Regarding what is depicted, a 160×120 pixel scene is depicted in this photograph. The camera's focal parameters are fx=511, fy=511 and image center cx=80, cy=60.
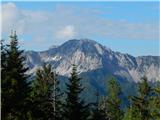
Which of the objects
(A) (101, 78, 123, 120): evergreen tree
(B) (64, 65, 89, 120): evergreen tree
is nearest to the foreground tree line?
(B) (64, 65, 89, 120): evergreen tree

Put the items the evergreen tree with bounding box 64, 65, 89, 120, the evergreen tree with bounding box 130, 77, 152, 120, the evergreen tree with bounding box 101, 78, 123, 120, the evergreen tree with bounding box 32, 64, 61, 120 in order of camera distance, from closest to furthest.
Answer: the evergreen tree with bounding box 32, 64, 61, 120, the evergreen tree with bounding box 64, 65, 89, 120, the evergreen tree with bounding box 130, 77, 152, 120, the evergreen tree with bounding box 101, 78, 123, 120

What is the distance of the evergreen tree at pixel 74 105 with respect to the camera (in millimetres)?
52062

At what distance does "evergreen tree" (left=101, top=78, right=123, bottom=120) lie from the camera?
351 feet

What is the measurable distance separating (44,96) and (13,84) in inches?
480

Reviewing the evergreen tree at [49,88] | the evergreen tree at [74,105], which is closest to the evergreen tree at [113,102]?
the evergreen tree at [49,88]

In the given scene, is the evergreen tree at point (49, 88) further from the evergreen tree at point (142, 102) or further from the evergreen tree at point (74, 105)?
the evergreen tree at point (142, 102)

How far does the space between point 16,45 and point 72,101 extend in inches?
657

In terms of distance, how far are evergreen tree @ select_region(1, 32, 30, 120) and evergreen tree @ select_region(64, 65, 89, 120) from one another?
1544 centimetres

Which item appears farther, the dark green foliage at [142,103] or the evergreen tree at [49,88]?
the dark green foliage at [142,103]

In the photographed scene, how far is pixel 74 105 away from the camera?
171ft

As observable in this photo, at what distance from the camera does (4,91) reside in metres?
34.4

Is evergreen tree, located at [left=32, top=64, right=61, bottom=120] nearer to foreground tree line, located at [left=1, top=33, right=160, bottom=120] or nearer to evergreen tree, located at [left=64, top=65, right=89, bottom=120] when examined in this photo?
foreground tree line, located at [left=1, top=33, right=160, bottom=120]

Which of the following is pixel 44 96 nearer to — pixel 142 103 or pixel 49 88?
pixel 49 88

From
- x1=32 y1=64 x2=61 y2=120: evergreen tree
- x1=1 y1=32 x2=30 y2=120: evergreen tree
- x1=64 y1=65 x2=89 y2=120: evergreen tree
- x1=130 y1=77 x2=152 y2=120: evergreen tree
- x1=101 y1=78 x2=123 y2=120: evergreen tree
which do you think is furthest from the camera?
x1=101 y1=78 x2=123 y2=120: evergreen tree
